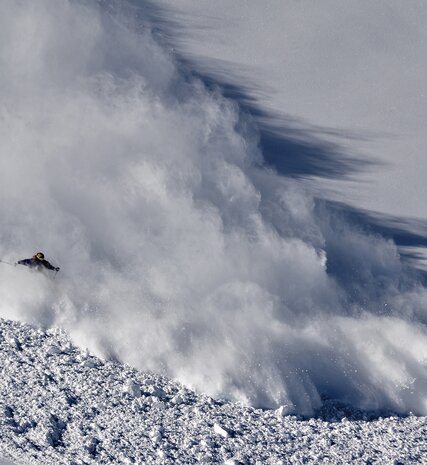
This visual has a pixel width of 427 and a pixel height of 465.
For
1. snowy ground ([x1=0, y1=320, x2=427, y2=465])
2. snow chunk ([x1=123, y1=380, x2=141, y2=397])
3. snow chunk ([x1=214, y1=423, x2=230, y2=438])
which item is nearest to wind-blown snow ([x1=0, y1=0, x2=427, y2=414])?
snowy ground ([x1=0, y1=320, x2=427, y2=465])

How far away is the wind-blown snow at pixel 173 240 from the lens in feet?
66.3

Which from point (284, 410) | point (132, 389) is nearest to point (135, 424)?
point (132, 389)

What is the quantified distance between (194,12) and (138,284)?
10.7 metres

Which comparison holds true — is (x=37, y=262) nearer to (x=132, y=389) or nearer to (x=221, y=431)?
(x=132, y=389)

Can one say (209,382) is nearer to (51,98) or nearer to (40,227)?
(40,227)

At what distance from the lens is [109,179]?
76.5 feet

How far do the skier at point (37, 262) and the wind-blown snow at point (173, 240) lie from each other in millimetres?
221

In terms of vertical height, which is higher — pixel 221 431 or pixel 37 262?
pixel 37 262

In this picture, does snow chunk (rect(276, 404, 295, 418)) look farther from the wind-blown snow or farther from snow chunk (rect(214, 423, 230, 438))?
snow chunk (rect(214, 423, 230, 438))

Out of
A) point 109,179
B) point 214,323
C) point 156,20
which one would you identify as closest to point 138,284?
point 214,323

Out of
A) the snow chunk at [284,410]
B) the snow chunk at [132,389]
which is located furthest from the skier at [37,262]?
the snow chunk at [284,410]

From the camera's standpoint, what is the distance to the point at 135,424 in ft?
58.6

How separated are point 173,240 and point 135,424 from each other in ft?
19.3

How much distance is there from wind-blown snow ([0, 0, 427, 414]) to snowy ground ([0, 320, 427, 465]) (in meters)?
0.56
